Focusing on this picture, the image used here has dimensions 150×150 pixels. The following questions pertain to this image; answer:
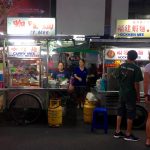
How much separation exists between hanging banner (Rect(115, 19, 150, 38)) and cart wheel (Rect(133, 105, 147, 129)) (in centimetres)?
182

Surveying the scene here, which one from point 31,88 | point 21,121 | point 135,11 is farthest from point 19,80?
point 135,11

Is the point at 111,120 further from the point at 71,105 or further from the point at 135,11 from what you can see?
the point at 135,11

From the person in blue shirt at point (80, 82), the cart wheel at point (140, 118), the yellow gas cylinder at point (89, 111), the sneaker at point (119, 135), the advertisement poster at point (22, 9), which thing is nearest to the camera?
the sneaker at point (119, 135)

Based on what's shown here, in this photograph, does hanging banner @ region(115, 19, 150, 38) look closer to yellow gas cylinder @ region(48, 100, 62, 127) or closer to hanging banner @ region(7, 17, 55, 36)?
hanging banner @ region(7, 17, 55, 36)

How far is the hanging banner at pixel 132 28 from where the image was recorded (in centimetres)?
835

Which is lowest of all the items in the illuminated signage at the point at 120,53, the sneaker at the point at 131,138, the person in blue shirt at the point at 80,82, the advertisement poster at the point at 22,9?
the sneaker at the point at 131,138

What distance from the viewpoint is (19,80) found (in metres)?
8.44

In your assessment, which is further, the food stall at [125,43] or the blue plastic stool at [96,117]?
the food stall at [125,43]

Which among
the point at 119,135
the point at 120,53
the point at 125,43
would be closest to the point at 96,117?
the point at 119,135

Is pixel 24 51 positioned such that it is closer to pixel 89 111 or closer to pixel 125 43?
pixel 89 111

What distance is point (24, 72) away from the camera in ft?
27.9

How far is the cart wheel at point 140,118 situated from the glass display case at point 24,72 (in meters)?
2.51

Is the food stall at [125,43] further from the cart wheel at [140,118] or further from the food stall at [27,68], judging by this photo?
the food stall at [27,68]

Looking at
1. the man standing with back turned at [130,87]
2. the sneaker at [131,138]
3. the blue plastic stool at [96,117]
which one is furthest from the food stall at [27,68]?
the sneaker at [131,138]
